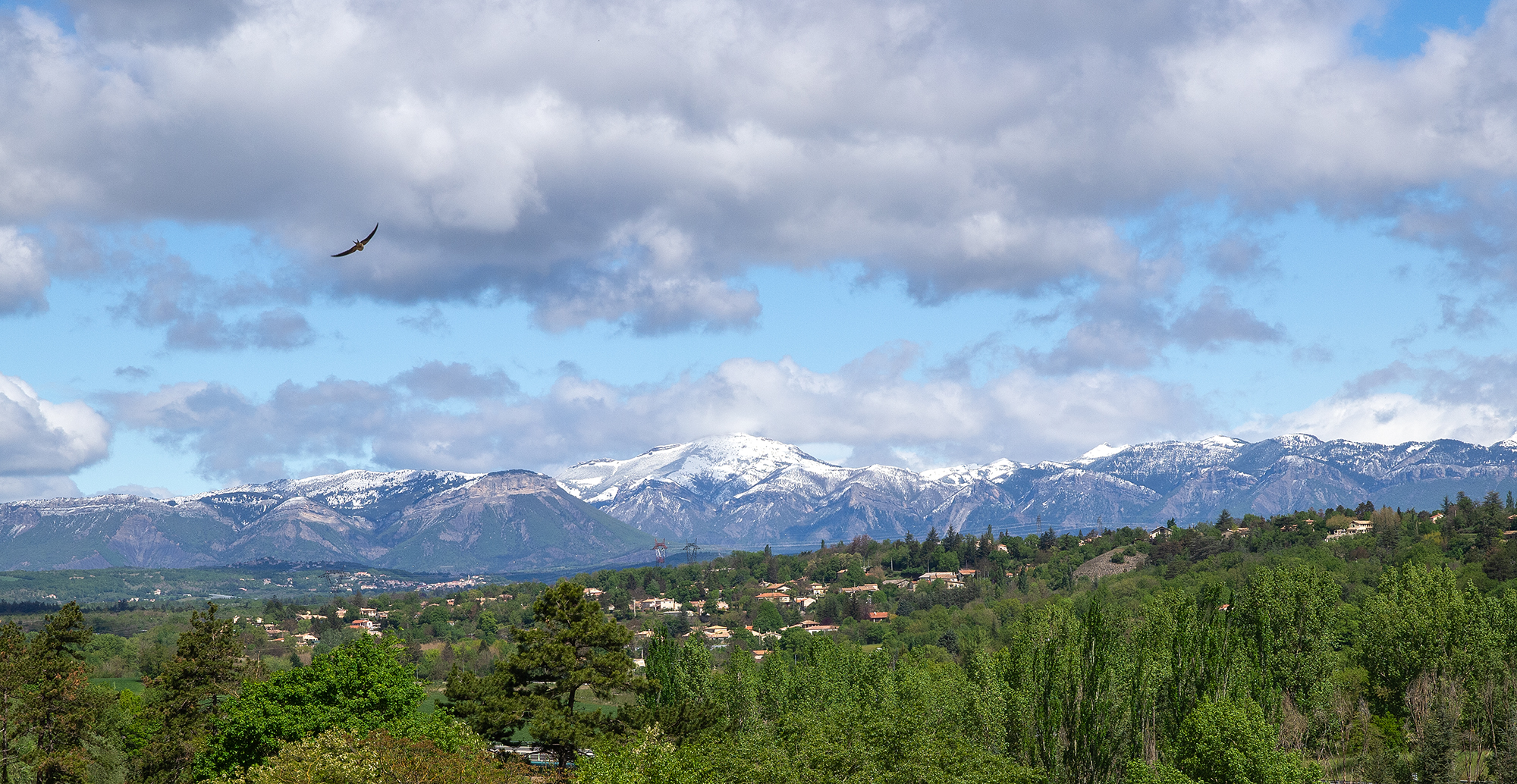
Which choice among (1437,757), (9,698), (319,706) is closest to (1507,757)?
(1437,757)

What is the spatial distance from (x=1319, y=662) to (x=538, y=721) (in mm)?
69282

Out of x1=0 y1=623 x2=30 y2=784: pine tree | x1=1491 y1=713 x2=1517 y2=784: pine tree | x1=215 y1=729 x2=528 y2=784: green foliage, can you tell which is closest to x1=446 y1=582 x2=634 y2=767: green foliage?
x1=215 y1=729 x2=528 y2=784: green foliage

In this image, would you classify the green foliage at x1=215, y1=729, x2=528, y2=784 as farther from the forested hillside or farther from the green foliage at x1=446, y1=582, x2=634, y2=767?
the green foliage at x1=446, y1=582, x2=634, y2=767

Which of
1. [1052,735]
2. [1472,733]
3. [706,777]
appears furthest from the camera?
[1472,733]

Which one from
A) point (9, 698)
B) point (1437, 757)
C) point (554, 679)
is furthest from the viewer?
point (1437, 757)

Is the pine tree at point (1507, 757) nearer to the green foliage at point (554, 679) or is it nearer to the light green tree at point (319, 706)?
the green foliage at point (554, 679)

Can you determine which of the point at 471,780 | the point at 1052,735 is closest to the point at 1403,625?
the point at 1052,735

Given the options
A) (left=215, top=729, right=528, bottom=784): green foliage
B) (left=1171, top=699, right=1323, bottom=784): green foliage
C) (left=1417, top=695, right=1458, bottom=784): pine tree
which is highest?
(left=215, top=729, right=528, bottom=784): green foliage

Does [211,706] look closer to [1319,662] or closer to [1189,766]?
[1189,766]

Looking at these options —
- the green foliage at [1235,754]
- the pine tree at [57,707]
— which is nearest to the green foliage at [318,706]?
the pine tree at [57,707]

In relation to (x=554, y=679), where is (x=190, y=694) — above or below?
below

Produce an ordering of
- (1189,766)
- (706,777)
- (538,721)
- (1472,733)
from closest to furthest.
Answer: (706,777) < (1189,766) < (538,721) < (1472,733)

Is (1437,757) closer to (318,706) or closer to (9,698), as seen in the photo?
(318,706)

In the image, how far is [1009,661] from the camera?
10725cm
